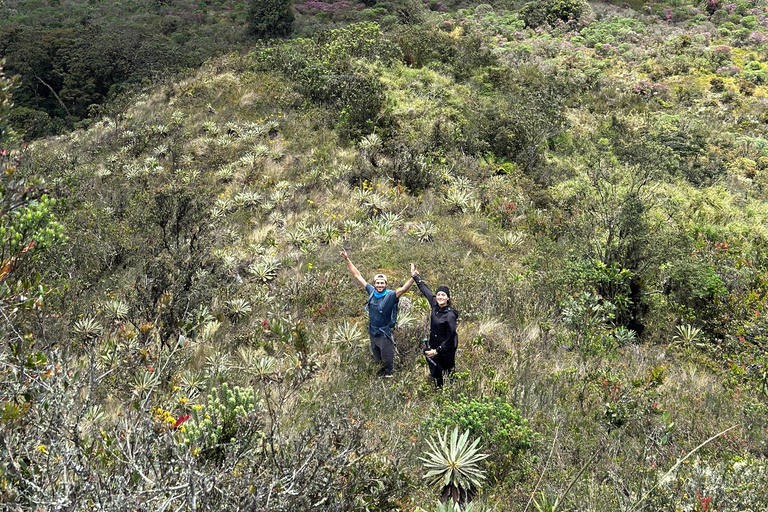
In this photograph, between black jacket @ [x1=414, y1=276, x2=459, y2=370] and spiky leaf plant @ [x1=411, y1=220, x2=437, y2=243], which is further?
spiky leaf plant @ [x1=411, y1=220, x2=437, y2=243]

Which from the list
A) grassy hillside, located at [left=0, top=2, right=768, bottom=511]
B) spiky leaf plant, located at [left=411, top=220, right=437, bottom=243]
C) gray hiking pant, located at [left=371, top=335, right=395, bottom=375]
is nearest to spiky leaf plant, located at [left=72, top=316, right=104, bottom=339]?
grassy hillside, located at [left=0, top=2, right=768, bottom=511]

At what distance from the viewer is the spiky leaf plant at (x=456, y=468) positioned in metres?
3.86

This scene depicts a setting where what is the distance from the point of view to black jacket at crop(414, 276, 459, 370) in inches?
199

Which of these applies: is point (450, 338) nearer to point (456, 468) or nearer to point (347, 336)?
point (456, 468)

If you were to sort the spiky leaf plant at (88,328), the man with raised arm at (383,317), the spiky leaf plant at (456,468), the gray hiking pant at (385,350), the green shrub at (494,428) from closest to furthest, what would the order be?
the spiky leaf plant at (456,468) → the green shrub at (494,428) → the man with raised arm at (383,317) → the gray hiking pant at (385,350) → the spiky leaf plant at (88,328)

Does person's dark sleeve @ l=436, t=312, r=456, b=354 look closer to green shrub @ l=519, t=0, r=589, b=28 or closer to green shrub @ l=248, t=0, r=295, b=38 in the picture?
green shrub @ l=519, t=0, r=589, b=28

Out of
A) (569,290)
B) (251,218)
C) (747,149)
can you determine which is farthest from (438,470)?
(747,149)

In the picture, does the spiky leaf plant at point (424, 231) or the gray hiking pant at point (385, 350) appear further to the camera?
the spiky leaf plant at point (424, 231)

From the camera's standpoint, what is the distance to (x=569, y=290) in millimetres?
7664

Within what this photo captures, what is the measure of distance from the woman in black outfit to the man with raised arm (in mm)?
484

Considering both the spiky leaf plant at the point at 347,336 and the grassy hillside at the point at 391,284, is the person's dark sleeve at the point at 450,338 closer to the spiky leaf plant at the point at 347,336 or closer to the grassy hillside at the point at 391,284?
the grassy hillside at the point at 391,284

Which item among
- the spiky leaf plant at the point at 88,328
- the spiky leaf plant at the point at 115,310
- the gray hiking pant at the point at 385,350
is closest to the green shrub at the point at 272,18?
the spiky leaf plant at the point at 115,310

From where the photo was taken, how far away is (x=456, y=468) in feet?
12.7

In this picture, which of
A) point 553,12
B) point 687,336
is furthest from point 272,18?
point 687,336
